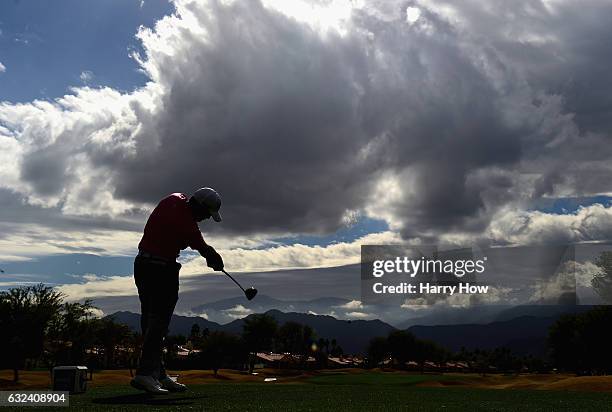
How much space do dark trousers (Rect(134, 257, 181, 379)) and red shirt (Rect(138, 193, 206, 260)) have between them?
0.58 ft

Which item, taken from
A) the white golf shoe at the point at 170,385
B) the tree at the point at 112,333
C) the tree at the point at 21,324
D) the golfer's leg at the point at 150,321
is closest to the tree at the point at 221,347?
the tree at the point at 112,333

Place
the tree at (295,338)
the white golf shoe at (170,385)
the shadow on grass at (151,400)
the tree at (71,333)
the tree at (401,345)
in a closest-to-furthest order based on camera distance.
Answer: the shadow on grass at (151,400) < the white golf shoe at (170,385) < the tree at (71,333) < the tree at (295,338) < the tree at (401,345)

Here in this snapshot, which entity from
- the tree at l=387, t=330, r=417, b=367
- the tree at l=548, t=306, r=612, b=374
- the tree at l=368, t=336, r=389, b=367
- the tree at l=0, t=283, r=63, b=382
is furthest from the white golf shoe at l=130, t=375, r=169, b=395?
the tree at l=368, t=336, r=389, b=367

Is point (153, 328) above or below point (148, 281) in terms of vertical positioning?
below

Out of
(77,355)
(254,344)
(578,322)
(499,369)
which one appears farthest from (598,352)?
(499,369)

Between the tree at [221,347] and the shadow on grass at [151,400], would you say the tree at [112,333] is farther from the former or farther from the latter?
the shadow on grass at [151,400]

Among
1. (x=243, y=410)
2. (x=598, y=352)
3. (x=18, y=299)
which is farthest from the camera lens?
(x=598, y=352)

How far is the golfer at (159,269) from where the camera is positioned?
822 centimetres

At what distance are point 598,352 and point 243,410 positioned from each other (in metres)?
79.7

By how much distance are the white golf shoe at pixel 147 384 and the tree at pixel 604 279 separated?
324 ft

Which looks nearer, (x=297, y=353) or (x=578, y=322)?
(x=578, y=322)

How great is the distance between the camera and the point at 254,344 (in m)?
106

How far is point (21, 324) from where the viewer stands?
48.4 metres

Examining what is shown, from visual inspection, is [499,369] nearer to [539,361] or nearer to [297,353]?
[539,361]
